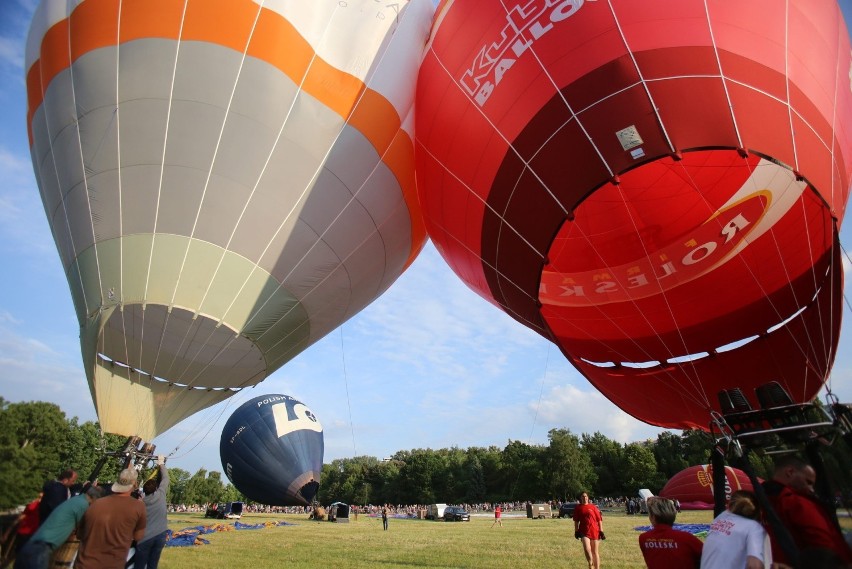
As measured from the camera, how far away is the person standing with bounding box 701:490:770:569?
82.6 inches

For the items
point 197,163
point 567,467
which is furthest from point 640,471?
point 197,163

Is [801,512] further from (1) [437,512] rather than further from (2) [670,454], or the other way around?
(2) [670,454]

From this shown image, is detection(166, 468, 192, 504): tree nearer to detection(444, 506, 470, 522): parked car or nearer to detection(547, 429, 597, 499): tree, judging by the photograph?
detection(547, 429, 597, 499): tree

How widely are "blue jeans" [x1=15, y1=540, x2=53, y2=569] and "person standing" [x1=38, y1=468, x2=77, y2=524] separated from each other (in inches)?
28.6

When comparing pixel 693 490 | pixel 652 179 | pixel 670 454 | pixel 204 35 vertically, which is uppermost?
pixel 204 35

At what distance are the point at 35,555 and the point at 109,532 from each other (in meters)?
0.59

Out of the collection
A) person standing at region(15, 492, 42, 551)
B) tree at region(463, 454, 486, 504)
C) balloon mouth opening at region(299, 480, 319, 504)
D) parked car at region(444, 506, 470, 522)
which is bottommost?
parked car at region(444, 506, 470, 522)

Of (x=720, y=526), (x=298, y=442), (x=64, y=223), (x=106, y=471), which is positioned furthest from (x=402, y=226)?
(x=106, y=471)

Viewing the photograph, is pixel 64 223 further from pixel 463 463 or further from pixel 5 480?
pixel 463 463

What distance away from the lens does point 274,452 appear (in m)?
19.6

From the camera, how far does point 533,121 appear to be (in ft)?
17.5

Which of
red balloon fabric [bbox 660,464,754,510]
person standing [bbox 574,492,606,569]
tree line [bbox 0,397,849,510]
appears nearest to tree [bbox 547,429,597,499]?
tree line [bbox 0,397,849,510]

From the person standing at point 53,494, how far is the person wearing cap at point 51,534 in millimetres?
652

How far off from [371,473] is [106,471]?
43.8m
